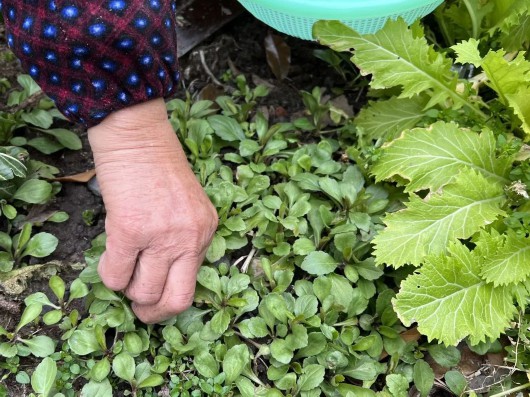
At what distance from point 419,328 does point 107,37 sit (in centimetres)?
93

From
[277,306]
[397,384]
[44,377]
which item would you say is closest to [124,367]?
[44,377]

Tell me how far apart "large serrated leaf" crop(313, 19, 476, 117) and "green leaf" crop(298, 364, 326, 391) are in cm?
80

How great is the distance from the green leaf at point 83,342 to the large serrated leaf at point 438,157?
2.77 feet

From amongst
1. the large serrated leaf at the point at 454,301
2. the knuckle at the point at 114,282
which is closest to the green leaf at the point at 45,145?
the knuckle at the point at 114,282

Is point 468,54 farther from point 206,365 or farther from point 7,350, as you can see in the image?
point 7,350

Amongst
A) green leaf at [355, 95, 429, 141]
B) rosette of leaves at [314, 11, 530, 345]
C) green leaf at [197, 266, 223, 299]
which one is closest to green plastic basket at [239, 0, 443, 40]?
rosette of leaves at [314, 11, 530, 345]

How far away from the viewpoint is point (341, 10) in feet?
5.95

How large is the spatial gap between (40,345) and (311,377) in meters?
0.63

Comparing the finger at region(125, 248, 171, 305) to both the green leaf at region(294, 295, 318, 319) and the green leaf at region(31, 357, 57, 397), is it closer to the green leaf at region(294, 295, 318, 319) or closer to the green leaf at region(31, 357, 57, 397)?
the green leaf at region(31, 357, 57, 397)

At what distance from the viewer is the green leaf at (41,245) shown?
5.11ft

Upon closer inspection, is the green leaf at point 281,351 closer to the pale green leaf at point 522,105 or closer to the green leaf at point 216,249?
the green leaf at point 216,249

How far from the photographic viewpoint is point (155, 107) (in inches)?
54.3

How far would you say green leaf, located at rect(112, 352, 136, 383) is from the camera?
1.38 metres

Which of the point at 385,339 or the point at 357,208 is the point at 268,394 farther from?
the point at 357,208
